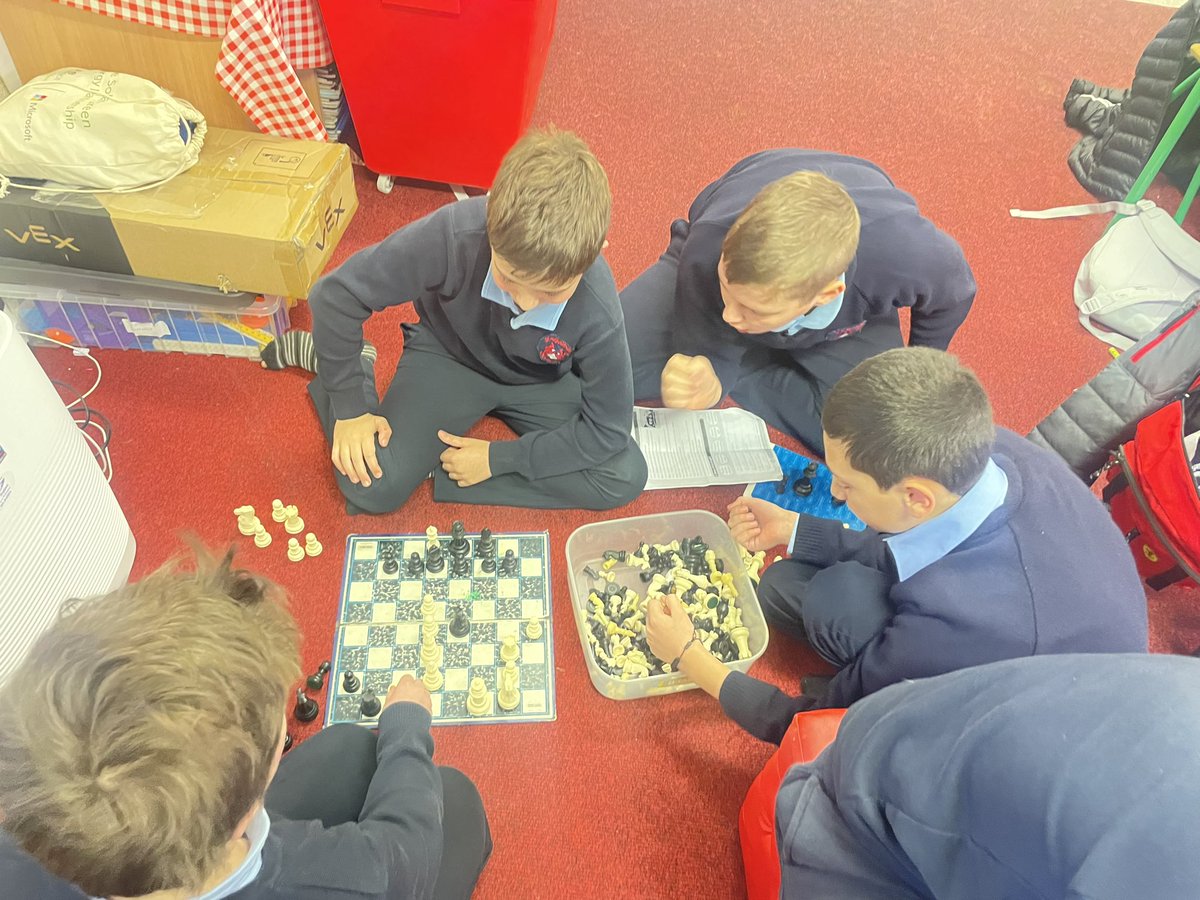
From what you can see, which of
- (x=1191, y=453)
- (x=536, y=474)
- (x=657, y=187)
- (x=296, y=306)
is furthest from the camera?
(x=657, y=187)

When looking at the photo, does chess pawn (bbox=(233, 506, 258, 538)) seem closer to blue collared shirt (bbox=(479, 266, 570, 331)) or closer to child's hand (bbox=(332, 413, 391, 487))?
child's hand (bbox=(332, 413, 391, 487))

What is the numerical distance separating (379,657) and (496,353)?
0.54 meters

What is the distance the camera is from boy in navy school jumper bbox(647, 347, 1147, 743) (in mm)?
935

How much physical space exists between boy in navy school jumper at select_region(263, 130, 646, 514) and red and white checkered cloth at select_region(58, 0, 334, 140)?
465 millimetres

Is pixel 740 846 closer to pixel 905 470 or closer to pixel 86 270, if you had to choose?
pixel 905 470

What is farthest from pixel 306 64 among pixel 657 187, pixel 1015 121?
pixel 1015 121

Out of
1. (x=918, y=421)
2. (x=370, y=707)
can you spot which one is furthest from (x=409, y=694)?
(x=918, y=421)

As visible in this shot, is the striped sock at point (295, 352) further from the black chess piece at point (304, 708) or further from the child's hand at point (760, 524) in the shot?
the child's hand at point (760, 524)

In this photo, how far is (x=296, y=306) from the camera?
5.81ft

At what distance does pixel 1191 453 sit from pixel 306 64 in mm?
1870

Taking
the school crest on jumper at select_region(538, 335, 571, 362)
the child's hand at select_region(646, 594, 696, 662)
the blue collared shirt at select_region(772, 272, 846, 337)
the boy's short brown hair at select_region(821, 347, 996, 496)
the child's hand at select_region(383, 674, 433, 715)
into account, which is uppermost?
the boy's short brown hair at select_region(821, 347, 996, 496)

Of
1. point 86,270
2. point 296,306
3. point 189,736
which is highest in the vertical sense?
point 189,736

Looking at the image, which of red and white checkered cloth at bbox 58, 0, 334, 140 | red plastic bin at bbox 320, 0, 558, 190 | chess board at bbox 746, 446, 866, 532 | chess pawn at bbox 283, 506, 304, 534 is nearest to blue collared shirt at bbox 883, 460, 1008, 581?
chess board at bbox 746, 446, 866, 532

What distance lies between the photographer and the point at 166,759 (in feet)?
1.83
